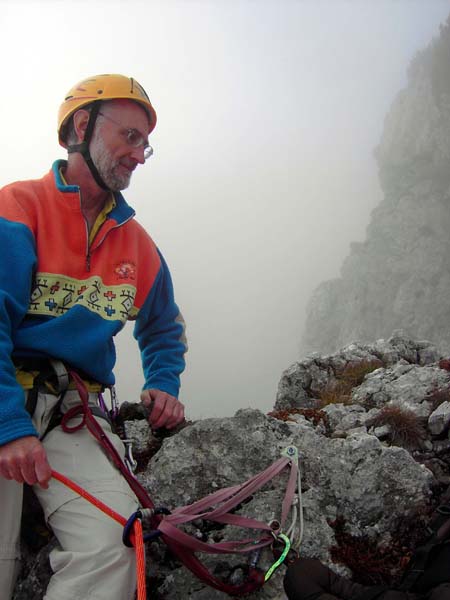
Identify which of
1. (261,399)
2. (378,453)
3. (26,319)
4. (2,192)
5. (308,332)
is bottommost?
(261,399)

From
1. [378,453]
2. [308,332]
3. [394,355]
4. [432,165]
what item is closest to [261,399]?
[308,332]

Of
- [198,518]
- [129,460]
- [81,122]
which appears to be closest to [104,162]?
[81,122]

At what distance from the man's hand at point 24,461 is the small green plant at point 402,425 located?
5010 mm

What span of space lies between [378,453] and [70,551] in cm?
303

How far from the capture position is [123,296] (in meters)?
3.76

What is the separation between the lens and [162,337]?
15.1 ft

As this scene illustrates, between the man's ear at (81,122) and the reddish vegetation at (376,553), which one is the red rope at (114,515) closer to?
the reddish vegetation at (376,553)

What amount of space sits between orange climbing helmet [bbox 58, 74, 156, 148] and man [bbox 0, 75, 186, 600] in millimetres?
12

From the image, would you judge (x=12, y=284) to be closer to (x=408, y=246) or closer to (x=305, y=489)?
(x=305, y=489)

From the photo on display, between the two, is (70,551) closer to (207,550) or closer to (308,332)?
(207,550)

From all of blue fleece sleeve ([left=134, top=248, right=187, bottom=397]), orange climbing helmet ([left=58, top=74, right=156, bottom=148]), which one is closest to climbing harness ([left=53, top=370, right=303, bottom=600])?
blue fleece sleeve ([left=134, top=248, right=187, bottom=397])

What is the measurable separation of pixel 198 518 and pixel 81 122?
11.9ft

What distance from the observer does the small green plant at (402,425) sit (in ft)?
19.2

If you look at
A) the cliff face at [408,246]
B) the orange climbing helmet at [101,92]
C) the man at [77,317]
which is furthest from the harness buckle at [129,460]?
the cliff face at [408,246]
